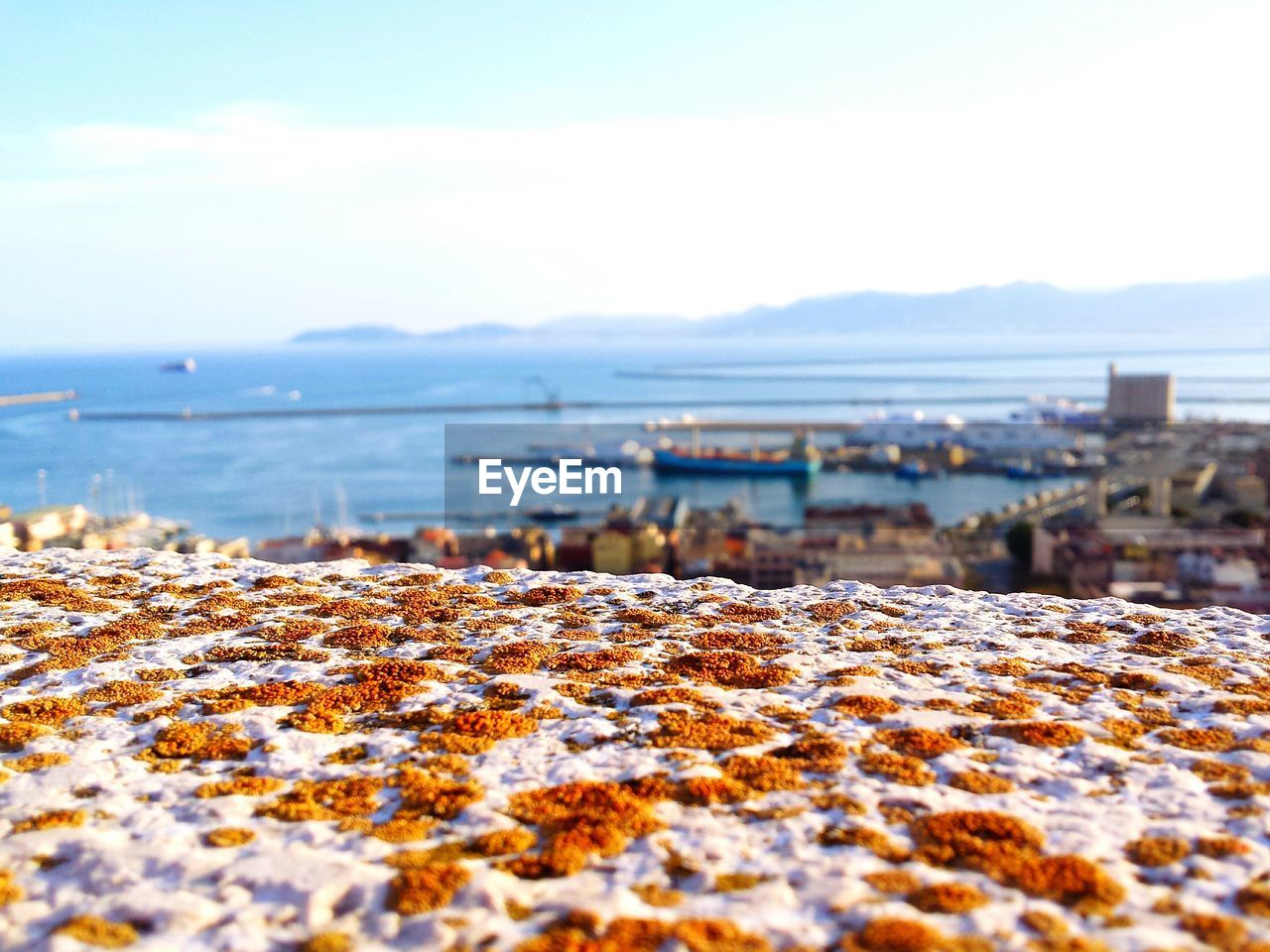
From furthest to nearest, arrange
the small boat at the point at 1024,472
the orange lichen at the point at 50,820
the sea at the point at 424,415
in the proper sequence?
1. the small boat at the point at 1024,472
2. the sea at the point at 424,415
3. the orange lichen at the point at 50,820

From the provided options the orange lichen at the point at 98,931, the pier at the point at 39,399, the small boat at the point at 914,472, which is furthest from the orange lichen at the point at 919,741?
the pier at the point at 39,399

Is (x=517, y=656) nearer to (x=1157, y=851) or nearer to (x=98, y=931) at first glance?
(x=98, y=931)

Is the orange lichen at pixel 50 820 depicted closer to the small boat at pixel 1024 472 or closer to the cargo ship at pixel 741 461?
the cargo ship at pixel 741 461

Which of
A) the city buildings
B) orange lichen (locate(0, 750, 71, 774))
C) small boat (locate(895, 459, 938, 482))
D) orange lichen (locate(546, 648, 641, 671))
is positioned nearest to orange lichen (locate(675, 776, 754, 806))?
orange lichen (locate(546, 648, 641, 671))

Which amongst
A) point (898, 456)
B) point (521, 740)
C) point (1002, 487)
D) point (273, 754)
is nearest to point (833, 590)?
point (521, 740)

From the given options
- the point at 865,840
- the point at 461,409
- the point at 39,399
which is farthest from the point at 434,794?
the point at 39,399
